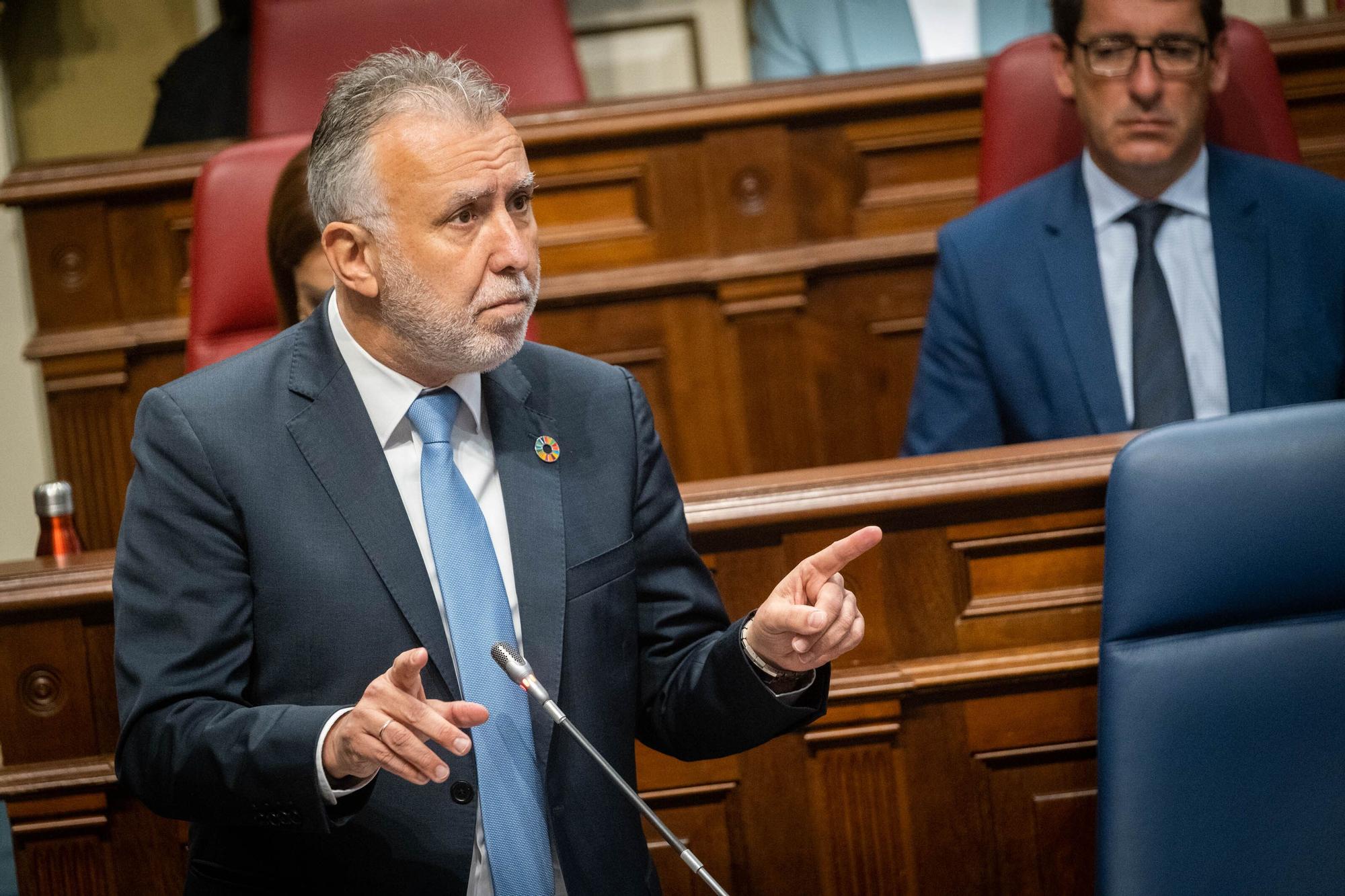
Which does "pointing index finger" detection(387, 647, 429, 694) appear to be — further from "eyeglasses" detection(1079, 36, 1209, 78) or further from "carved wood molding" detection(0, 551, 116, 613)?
"eyeglasses" detection(1079, 36, 1209, 78)

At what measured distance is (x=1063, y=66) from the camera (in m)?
2.07

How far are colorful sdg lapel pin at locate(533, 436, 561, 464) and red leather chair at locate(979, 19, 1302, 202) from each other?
1155mm

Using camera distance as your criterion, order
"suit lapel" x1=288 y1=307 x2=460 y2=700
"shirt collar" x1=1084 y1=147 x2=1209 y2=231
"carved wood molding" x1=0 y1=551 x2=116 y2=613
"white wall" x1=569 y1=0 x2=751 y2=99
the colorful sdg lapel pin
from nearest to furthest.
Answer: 1. "suit lapel" x1=288 y1=307 x2=460 y2=700
2. the colorful sdg lapel pin
3. "carved wood molding" x1=0 y1=551 x2=116 y2=613
4. "shirt collar" x1=1084 y1=147 x2=1209 y2=231
5. "white wall" x1=569 y1=0 x2=751 y2=99

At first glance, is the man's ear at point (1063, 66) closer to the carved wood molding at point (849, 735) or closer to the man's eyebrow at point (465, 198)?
the carved wood molding at point (849, 735)

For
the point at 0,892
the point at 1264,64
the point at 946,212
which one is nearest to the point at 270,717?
the point at 0,892

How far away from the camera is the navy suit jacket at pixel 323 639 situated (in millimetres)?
1065

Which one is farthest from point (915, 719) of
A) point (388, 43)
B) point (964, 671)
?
point (388, 43)

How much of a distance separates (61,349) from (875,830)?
1506 millimetres

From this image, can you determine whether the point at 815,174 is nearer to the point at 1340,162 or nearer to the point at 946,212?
the point at 946,212

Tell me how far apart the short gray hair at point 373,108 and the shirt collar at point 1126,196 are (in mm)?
1103

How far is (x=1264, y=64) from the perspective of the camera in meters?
2.16

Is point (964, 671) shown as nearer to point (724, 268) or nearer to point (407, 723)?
point (407, 723)

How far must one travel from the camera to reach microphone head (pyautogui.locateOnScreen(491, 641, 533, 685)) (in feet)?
3.20

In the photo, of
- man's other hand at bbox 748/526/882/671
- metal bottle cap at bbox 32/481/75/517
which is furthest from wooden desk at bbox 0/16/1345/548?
man's other hand at bbox 748/526/882/671
